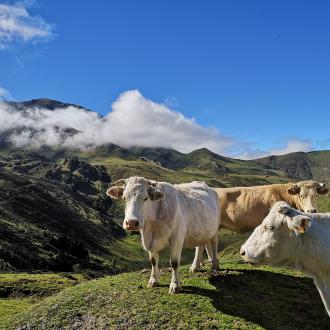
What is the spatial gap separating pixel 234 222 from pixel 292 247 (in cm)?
1345

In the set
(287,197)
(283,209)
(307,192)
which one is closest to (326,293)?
(283,209)

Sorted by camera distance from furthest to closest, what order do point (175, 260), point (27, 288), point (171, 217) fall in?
point (27, 288)
point (171, 217)
point (175, 260)

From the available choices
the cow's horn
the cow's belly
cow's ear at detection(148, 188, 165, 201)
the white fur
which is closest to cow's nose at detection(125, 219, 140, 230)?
the white fur

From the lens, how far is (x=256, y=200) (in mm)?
25859

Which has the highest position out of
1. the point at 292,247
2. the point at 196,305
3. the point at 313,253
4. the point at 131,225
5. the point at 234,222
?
the point at 234,222

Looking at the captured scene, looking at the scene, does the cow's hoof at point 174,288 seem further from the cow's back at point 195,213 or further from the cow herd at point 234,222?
the cow's back at point 195,213

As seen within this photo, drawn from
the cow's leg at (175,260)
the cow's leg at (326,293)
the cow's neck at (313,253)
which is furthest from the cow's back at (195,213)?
the cow's leg at (326,293)

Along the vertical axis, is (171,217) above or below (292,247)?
above

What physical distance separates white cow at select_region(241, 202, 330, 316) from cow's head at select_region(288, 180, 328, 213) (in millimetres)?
11349

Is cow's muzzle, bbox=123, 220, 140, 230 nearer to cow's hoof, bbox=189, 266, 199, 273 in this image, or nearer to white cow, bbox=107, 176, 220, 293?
white cow, bbox=107, 176, 220, 293

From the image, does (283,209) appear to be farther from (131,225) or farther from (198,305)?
(198,305)

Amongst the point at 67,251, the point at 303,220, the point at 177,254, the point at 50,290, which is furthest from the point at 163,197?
the point at 67,251

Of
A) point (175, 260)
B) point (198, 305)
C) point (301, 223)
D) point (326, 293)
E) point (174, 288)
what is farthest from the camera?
point (174, 288)

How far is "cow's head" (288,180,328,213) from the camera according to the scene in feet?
78.4
